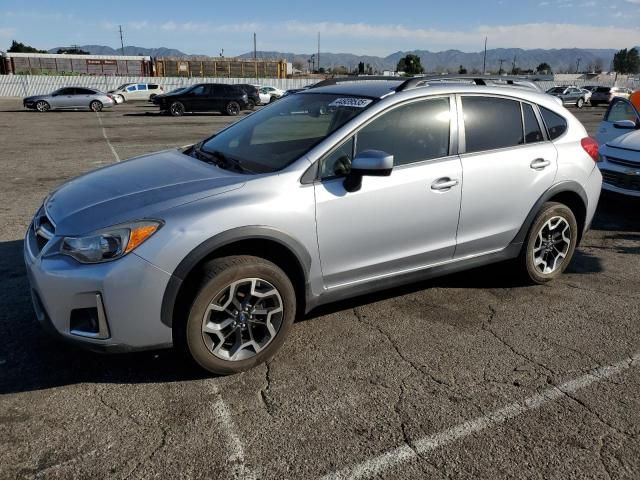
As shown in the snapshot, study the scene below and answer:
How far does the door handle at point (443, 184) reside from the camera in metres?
3.79

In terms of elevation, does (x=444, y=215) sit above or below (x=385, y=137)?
Result: below

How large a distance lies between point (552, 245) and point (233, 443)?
3.34m

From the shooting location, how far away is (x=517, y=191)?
14.0 feet

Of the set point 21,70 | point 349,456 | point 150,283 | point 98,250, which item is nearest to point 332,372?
point 349,456

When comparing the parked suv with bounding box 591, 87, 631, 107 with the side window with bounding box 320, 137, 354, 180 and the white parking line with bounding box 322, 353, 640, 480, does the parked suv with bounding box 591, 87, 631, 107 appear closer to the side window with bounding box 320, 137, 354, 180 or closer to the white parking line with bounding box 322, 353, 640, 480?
the white parking line with bounding box 322, 353, 640, 480

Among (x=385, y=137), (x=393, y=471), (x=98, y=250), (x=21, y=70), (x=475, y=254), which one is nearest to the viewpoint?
(x=393, y=471)

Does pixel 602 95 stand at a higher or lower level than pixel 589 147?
lower

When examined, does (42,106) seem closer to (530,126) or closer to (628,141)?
(628,141)

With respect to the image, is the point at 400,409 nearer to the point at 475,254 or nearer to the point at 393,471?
the point at 393,471

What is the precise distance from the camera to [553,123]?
15.1 ft

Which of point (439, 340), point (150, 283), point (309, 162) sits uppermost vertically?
point (309, 162)

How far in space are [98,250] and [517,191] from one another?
3135 millimetres

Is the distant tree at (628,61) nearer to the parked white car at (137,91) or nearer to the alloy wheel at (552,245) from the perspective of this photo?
the parked white car at (137,91)

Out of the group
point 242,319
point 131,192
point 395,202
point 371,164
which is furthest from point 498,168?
point 131,192
